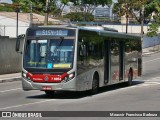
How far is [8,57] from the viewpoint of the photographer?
106 ft

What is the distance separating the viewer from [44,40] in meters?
18.8

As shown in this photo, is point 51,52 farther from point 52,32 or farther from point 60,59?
point 52,32

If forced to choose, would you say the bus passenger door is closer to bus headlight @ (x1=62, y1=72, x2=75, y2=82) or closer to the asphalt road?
the asphalt road

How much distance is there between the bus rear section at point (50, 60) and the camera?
18.4m

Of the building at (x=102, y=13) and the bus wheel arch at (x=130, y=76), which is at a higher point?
the building at (x=102, y=13)

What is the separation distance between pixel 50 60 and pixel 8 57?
46.9 feet

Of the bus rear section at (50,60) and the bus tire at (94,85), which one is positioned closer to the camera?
the bus rear section at (50,60)

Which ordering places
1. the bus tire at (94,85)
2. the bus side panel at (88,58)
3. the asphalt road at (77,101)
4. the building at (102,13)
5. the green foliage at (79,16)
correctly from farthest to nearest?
the building at (102,13) → the green foliage at (79,16) → the bus tire at (94,85) → the bus side panel at (88,58) → the asphalt road at (77,101)

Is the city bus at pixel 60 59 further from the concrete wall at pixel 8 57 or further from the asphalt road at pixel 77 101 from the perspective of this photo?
the concrete wall at pixel 8 57

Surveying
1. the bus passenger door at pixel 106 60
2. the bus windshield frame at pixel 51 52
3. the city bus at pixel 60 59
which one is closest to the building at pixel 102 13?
the bus passenger door at pixel 106 60

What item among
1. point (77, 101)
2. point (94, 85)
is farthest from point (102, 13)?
point (77, 101)

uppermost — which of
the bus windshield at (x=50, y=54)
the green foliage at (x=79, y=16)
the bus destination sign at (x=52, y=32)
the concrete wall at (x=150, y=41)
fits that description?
the green foliage at (x=79, y=16)

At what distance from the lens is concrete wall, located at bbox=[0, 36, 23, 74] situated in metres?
31.8

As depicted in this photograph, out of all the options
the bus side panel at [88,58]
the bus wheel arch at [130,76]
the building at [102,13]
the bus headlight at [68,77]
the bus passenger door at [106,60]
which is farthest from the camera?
the building at [102,13]
